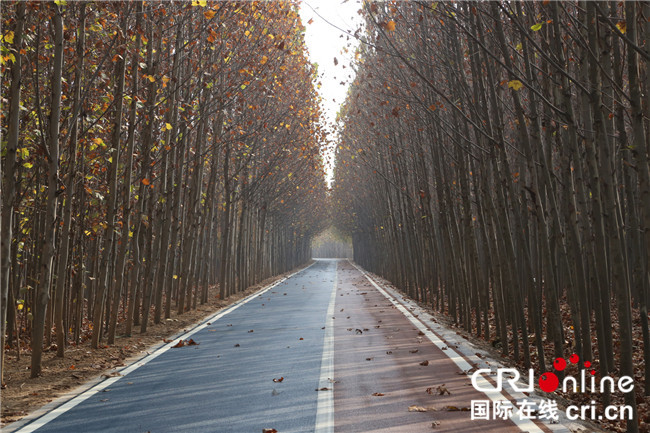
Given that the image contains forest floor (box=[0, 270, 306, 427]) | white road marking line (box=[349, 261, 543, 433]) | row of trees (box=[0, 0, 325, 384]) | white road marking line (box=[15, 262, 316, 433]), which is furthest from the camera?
row of trees (box=[0, 0, 325, 384])

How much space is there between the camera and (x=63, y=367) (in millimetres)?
8711

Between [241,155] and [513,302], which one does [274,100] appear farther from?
[513,302]

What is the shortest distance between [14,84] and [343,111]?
93.7ft

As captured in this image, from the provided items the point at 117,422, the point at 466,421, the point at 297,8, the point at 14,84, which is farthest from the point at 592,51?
the point at 297,8

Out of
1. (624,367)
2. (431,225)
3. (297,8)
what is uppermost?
(297,8)

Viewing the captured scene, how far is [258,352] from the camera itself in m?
9.72

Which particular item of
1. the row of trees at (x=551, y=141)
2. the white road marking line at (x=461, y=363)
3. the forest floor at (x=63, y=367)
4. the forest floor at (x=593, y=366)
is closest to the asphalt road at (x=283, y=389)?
the white road marking line at (x=461, y=363)

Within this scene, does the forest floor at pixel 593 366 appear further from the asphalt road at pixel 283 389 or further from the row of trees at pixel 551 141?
the asphalt road at pixel 283 389

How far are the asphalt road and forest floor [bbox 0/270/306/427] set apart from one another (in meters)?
0.42

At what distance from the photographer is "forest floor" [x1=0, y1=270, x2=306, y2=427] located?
22.2ft

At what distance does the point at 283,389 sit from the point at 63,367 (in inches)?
147

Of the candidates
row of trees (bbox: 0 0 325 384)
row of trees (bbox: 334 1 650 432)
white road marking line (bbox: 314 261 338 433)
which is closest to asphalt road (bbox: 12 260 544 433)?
white road marking line (bbox: 314 261 338 433)

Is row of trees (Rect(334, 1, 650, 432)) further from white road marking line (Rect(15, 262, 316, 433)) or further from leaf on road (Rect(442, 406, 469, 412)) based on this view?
white road marking line (Rect(15, 262, 316, 433))

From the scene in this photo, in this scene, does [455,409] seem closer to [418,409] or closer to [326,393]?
[418,409]
